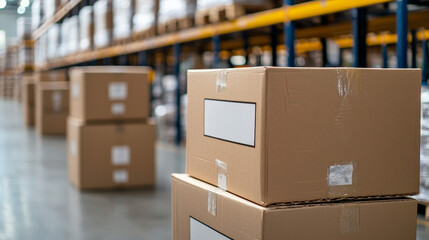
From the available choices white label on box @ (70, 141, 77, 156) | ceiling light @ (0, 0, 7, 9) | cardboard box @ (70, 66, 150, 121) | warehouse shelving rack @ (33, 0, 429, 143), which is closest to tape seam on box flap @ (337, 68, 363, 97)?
warehouse shelving rack @ (33, 0, 429, 143)

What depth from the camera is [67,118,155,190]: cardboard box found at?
484 cm

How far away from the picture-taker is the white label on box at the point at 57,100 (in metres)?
9.88

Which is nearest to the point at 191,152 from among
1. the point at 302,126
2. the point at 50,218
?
the point at 302,126

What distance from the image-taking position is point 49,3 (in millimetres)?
14625

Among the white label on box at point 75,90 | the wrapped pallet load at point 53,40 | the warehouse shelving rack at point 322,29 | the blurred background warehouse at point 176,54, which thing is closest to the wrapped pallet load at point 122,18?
the blurred background warehouse at point 176,54

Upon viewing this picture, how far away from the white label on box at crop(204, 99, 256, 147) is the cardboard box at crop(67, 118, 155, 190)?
117 inches

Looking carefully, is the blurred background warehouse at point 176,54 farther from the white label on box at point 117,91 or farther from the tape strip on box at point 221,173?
the tape strip on box at point 221,173

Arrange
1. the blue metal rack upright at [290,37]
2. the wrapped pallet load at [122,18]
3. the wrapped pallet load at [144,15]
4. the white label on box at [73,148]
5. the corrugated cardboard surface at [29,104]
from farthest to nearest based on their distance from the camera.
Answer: the corrugated cardboard surface at [29,104] < the wrapped pallet load at [122,18] < the wrapped pallet load at [144,15] < the white label on box at [73,148] < the blue metal rack upright at [290,37]

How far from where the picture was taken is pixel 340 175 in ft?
5.82

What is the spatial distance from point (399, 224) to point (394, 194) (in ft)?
0.31

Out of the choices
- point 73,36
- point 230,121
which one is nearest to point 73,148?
point 230,121

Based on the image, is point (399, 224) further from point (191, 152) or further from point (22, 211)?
point (22, 211)

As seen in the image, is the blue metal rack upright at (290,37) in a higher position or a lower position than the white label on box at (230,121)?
higher

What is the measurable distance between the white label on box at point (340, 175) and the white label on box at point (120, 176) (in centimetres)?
335
